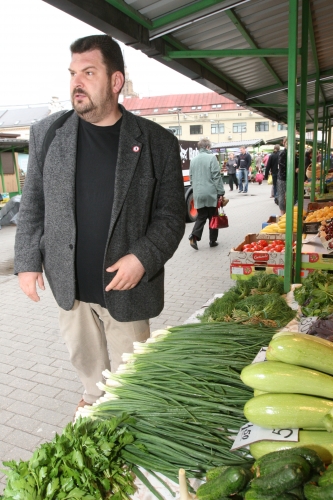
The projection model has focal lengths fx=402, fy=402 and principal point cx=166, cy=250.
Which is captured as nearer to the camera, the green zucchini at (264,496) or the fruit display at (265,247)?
the green zucchini at (264,496)

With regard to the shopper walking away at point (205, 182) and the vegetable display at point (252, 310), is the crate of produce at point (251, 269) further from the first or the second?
the shopper walking away at point (205, 182)

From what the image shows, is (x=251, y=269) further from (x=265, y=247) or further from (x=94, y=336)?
(x=94, y=336)

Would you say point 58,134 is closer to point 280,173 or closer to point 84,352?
point 84,352

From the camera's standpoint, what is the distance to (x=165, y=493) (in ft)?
4.60

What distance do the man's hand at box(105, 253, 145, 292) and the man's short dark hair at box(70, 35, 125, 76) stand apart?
3.39 ft

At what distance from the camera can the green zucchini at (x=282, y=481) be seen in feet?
3.23

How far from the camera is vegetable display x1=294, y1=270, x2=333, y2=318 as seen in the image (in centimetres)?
278

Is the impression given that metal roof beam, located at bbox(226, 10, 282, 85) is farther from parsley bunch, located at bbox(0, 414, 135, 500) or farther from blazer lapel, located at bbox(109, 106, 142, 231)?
parsley bunch, located at bbox(0, 414, 135, 500)

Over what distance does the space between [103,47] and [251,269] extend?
310 cm

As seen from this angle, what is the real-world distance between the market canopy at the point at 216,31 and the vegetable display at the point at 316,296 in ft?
7.05

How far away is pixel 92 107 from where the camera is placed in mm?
2199

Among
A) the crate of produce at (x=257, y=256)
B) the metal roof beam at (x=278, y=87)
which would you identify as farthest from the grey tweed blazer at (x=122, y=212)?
the metal roof beam at (x=278, y=87)

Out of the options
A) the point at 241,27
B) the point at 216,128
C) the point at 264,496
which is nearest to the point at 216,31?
the point at 241,27

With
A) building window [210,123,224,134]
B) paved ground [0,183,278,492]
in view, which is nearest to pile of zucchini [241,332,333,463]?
paved ground [0,183,278,492]
